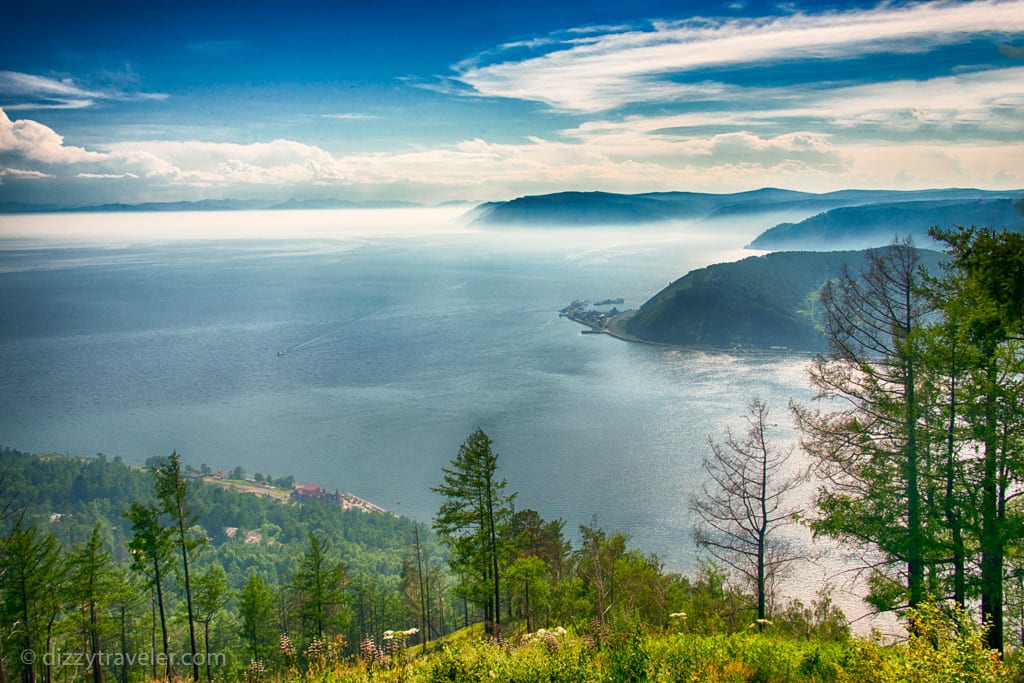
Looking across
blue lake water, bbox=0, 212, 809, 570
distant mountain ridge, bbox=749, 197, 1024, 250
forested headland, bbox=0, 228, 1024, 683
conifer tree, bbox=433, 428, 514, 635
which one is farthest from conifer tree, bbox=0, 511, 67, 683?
distant mountain ridge, bbox=749, 197, 1024, 250

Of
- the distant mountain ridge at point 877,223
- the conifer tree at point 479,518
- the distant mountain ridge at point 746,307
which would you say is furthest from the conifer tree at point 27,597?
the distant mountain ridge at point 877,223

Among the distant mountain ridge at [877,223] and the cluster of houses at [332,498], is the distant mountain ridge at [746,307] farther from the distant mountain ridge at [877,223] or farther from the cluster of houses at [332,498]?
the distant mountain ridge at [877,223]

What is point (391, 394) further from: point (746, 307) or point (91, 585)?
point (746, 307)

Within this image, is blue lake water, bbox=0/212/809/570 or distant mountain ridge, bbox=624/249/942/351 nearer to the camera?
blue lake water, bbox=0/212/809/570

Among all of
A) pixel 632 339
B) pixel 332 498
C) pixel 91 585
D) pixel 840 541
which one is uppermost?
pixel 840 541

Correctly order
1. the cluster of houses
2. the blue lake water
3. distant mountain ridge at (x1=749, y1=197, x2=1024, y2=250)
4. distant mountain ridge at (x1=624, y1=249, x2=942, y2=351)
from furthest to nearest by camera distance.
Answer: distant mountain ridge at (x1=749, y1=197, x2=1024, y2=250), distant mountain ridge at (x1=624, y1=249, x2=942, y2=351), the blue lake water, the cluster of houses

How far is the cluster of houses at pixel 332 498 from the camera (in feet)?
128

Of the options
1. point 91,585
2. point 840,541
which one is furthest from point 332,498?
point 840,541

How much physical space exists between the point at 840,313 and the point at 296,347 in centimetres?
7958

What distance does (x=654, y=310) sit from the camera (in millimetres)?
92562

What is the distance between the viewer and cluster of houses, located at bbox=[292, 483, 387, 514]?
39.2m

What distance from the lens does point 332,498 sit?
4059 centimetres

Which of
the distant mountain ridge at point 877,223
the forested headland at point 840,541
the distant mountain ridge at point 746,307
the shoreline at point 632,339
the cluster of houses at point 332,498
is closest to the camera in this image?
the forested headland at point 840,541

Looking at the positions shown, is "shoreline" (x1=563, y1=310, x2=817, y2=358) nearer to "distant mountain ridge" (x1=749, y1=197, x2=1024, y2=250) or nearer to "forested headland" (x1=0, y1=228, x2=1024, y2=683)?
"forested headland" (x1=0, y1=228, x2=1024, y2=683)
